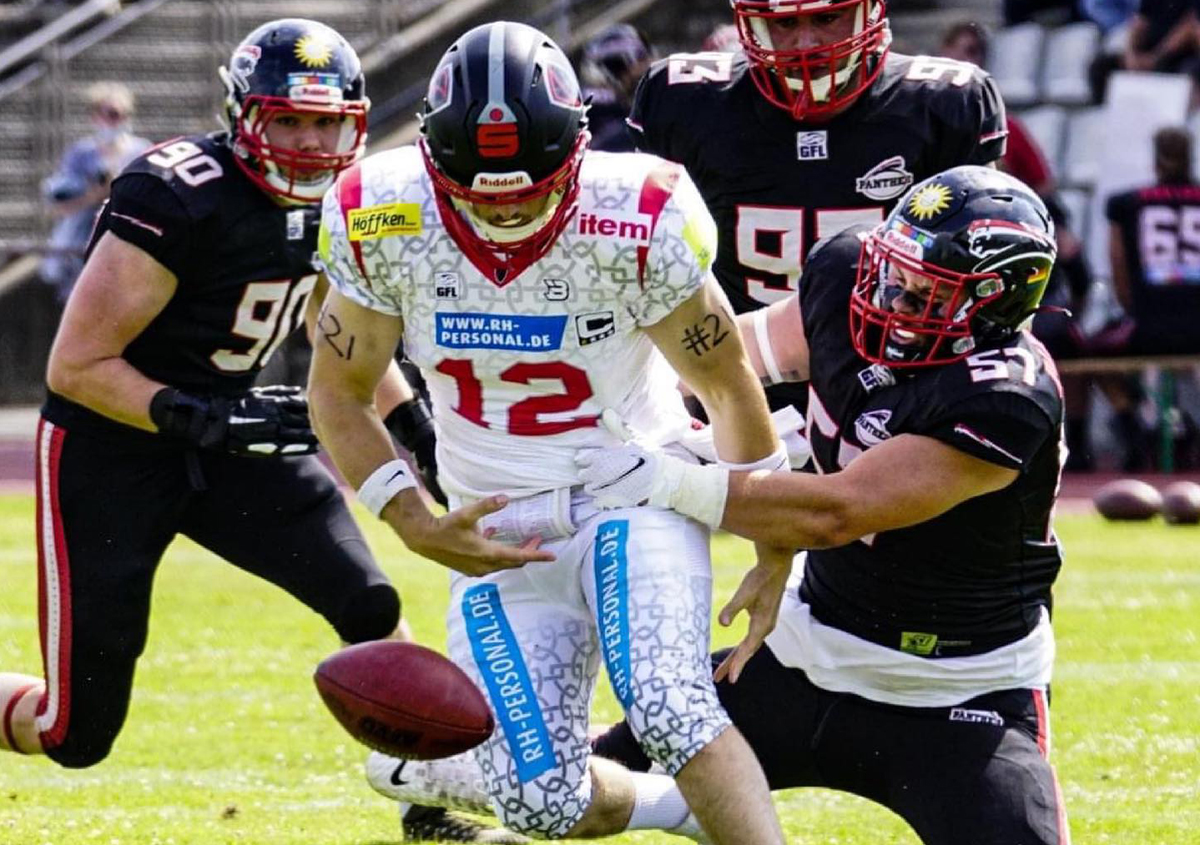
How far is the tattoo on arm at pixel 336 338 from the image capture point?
373 cm

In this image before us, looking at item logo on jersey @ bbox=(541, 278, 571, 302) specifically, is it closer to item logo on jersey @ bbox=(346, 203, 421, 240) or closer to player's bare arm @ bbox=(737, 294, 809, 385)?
item logo on jersey @ bbox=(346, 203, 421, 240)

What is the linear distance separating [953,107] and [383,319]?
5.57 feet

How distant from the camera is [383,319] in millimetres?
3703

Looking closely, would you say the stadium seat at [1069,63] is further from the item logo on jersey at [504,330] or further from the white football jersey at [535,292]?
the item logo on jersey at [504,330]

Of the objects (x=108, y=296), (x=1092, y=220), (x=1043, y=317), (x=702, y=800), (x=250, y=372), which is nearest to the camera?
(x=702, y=800)

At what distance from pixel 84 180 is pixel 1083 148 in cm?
562

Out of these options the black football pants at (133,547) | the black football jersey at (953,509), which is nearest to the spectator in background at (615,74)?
the black football pants at (133,547)

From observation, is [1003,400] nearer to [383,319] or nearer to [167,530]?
[383,319]

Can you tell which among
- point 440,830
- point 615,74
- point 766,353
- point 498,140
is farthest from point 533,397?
point 615,74

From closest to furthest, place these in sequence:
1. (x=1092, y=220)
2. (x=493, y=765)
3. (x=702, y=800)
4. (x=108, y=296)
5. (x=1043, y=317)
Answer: (x=702, y=800)
(x=493, y=765)
(x=108, y=296)
(x=1043, y=317)
(x=1092, y=220)

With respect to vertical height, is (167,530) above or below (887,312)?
below

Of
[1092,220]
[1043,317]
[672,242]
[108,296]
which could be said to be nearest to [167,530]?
[108,296]

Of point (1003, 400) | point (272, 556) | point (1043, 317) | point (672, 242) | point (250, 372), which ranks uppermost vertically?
point (672, 242)

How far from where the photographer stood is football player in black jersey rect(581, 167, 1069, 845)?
141 inches
